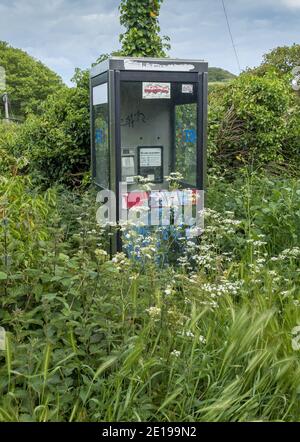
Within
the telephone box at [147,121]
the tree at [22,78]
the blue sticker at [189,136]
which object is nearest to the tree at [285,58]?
the telephone box at [147,121]

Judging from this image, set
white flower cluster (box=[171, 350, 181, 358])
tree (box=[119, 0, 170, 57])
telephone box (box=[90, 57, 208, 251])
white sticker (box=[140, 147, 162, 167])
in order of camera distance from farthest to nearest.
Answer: tree (box=[119, 0, 170, 57]) < white sticker (box=[140, 147, 162, 167]) < telephone box (box=[90, 57, 208, 251]) < white flower cluster (box=[171, 350, 181, 358])

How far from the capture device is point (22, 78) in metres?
31.3

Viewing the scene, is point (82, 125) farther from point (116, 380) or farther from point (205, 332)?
point (116, 380)

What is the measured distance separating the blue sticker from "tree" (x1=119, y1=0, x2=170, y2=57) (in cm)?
146

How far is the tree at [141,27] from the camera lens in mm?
5609

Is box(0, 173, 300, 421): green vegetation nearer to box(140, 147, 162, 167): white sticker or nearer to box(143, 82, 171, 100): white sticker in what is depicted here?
box(143, 82, 171, 100): white sticker

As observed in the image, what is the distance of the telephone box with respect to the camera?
4066 mm

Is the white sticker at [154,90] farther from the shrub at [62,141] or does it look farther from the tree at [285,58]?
the tree at [285,58]

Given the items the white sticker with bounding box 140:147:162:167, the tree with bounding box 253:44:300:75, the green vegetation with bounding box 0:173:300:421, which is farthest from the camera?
the tree with bounding box 253:44:300:75

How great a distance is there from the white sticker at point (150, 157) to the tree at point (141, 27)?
138 centimetres

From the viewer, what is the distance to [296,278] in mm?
3209

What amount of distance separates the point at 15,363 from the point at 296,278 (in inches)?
74.4

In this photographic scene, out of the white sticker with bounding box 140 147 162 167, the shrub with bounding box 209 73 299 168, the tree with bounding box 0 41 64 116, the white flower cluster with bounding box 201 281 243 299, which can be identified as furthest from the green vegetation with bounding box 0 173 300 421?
the tree with bounding box 0 41 64 116

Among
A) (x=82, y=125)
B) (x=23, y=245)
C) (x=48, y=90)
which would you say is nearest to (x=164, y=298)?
(x=23, y=245)
